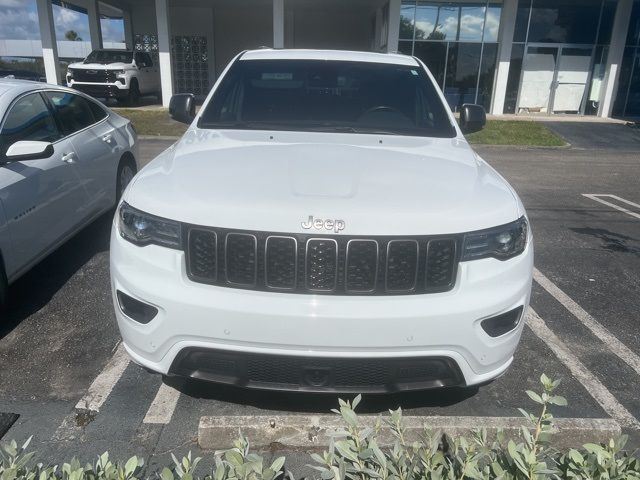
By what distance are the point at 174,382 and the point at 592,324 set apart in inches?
123

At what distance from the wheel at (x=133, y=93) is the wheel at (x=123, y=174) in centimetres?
1491

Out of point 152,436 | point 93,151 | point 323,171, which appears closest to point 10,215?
point 93,151

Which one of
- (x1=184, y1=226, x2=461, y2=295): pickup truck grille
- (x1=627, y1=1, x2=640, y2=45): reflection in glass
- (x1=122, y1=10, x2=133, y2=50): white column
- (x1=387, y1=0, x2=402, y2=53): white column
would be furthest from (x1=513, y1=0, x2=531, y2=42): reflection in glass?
(x1=184, y1=226, x2=461, y2=295): pickup truck grille

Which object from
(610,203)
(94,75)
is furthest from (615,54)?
(94,75)

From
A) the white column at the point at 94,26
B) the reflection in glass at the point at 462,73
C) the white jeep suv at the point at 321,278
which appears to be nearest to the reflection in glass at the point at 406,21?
the reflection in glass at the point at 462,73

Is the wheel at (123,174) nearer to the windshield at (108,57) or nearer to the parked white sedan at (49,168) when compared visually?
the parked white sedan at (49,168)

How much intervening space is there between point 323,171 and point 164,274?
946mm

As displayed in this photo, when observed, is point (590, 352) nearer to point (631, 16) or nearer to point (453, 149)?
point (453, 149)

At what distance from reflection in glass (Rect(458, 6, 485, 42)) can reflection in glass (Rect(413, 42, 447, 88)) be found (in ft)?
2.63

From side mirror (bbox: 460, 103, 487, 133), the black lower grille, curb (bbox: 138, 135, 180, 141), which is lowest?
curb (bbox: 138, 135, 180, 141)

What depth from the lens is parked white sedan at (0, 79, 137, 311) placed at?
378 centimetres

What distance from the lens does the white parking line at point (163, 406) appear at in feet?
9.41

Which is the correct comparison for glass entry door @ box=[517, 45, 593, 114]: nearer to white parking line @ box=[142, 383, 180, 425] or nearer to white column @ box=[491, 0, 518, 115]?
white column @ box=[491, 0, 518, 115]

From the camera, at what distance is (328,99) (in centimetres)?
401
